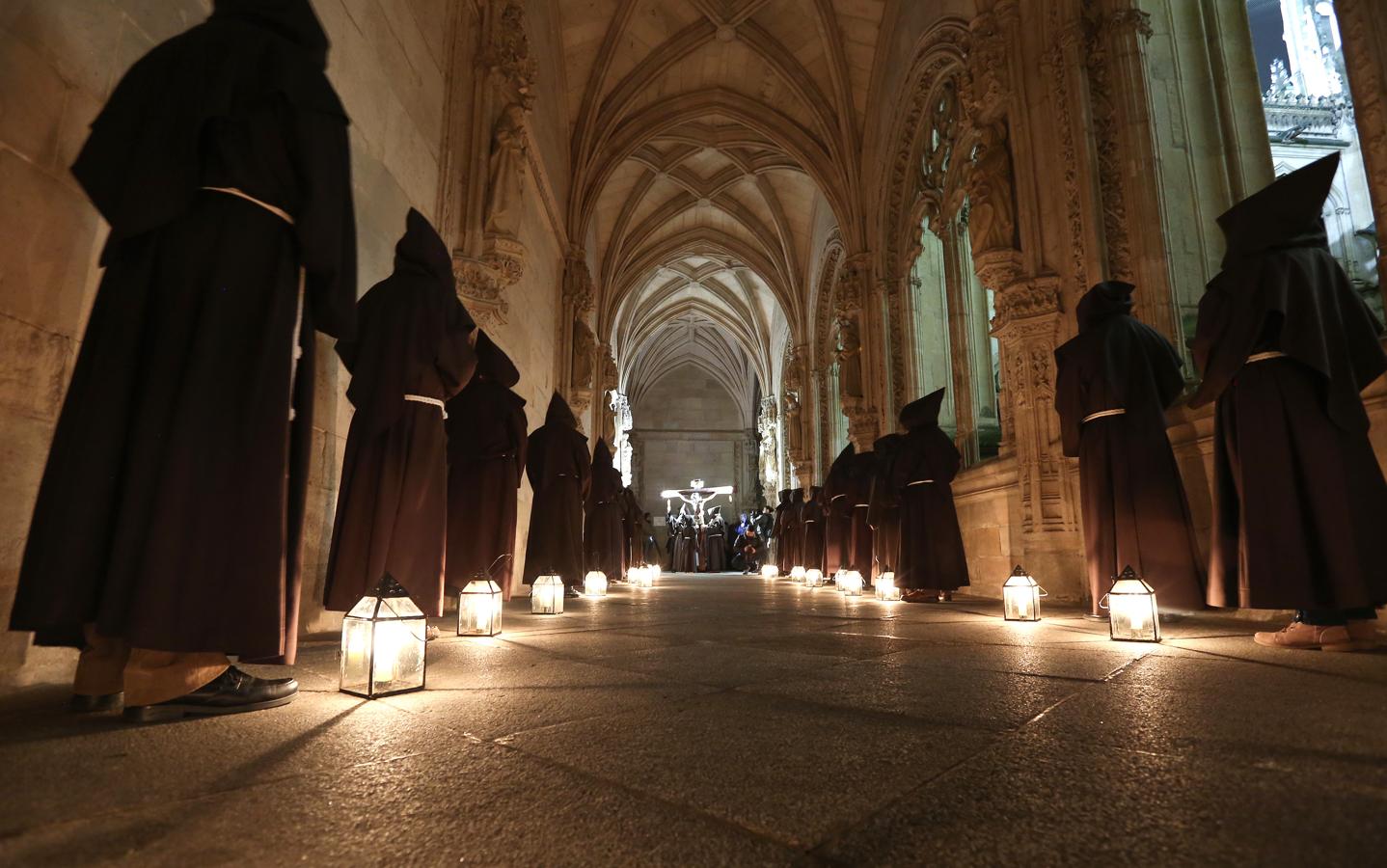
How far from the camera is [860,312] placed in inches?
481

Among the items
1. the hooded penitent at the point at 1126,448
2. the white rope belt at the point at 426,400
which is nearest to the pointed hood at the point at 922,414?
the hooded penitent at the point at 1126,448

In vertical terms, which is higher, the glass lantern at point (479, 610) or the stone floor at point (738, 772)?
the glass lantern at point (479, 610)

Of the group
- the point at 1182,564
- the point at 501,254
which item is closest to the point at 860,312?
the point at 501,254

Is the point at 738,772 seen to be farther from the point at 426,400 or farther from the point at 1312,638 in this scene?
the point at 1312,638

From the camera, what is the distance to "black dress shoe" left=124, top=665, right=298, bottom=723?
166 cm

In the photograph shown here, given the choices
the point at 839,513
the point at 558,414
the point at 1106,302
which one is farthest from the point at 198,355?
the point at 839,513

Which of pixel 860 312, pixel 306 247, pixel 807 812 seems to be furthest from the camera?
pixel 860 312

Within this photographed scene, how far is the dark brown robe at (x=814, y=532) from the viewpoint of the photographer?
1187 cm

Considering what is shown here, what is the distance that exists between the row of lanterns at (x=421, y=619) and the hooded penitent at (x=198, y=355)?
7.7 inches

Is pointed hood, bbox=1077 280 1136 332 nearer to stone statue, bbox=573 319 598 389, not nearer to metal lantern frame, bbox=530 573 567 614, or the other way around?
metal lantern frame, bbox=530 573 567 614

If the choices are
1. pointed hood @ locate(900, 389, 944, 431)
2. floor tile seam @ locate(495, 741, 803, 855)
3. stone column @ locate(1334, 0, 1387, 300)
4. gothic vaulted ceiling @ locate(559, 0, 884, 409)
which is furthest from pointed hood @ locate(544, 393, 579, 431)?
gothic vaulted ceiling @ locate(559, 0, 884, 409)

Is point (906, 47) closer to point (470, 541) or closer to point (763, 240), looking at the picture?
point (763, 240)

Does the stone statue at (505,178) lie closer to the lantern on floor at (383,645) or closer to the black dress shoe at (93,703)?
the lantern on floor at (383,645)

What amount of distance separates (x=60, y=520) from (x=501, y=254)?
17.7 ft
